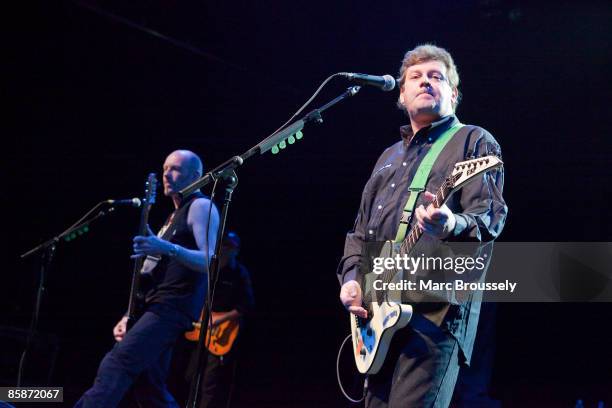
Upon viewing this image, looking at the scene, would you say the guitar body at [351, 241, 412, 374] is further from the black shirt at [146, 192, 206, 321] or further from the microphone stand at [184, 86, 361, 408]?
the black shirt at [146, 192, 206, 321]

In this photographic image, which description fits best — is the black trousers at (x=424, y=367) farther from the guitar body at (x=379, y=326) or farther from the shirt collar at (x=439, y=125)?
the shirt collar at (x=439, y=125)

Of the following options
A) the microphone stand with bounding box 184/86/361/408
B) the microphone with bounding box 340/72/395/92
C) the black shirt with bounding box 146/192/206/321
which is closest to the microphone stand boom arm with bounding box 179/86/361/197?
the microphone stand with bounding box 184/86/361/408

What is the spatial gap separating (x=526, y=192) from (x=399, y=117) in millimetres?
1503

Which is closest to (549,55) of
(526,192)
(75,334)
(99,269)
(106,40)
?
(526,192)

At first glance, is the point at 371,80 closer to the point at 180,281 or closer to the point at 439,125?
the point at 439,125

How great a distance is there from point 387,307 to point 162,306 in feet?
6.74

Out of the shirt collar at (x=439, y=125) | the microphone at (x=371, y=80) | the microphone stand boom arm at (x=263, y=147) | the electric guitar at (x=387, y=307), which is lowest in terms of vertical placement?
the electric guitar at (x=387, y=307)

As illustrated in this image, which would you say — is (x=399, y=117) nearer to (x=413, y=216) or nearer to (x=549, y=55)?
(x=549, y=55)

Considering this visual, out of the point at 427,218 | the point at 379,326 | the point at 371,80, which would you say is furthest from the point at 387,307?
the point at 371,80

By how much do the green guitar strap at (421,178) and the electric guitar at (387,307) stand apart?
0.22 feet

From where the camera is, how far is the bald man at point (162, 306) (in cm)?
379

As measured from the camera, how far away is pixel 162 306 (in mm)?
4027

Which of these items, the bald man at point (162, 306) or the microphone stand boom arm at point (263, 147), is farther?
the bald man at point (162, 306)

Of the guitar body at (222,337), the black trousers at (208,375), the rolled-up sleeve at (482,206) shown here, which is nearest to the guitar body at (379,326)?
the rolled-up sleeve at (482,206)
